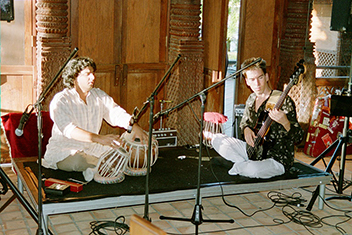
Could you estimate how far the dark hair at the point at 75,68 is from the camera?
483cm

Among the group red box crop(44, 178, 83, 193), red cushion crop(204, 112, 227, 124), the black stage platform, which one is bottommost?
the black stage platform

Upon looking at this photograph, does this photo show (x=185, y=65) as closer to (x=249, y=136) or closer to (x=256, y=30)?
(x=256, y=30)

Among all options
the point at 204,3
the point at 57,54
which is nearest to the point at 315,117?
the point at 204,3

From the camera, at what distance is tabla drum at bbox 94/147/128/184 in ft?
15.1

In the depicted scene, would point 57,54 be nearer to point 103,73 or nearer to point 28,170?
point 103,73

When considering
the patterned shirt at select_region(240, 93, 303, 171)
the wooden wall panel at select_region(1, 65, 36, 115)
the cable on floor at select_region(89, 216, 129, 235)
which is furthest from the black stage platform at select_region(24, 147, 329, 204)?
the wooden wall panel at select_region(1, 65, 36, 115)

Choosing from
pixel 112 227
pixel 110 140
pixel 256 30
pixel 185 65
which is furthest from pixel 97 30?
pixel 112 227

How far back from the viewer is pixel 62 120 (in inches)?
187

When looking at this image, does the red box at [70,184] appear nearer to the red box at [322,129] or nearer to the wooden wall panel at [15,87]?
the wooden wall panel at [15,87]

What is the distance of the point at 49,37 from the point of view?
588cm

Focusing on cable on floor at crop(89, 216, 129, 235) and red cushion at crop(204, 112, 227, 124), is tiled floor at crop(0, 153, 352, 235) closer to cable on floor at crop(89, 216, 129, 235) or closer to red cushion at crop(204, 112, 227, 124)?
cable on floor at crop(89, 216, 129, 235)

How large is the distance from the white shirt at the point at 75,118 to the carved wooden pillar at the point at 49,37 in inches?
42.0

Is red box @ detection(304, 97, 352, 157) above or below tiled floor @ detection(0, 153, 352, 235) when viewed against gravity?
above

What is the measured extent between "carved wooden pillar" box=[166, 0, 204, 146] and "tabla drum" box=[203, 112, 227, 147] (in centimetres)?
21
